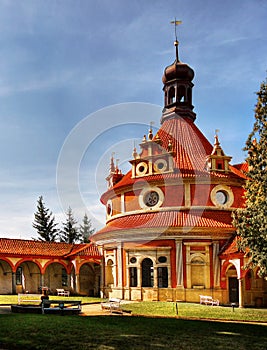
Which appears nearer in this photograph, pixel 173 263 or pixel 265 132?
pixel 265 132

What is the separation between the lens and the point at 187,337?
14.6 m

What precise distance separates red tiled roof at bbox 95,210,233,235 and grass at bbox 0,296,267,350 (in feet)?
34.0

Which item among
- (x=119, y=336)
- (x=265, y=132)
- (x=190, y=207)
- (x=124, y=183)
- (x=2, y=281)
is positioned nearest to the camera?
(x=119, y=336)

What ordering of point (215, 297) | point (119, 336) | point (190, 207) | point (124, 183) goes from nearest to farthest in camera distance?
1. point (119, 336)
2. point (215, 297)
3. point (190, 207)
4. point (124, 183)

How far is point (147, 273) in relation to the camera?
3134 centimetres

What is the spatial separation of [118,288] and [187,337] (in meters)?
18.2

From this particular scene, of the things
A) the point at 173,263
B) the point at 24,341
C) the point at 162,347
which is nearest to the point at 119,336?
the point at 162,347

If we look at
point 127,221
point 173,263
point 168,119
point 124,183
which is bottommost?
point 173,263

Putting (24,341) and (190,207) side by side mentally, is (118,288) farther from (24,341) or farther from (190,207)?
(24,341)

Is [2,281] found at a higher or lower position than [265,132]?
lower

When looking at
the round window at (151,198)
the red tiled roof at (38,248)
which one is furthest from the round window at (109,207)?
the round window at (151,198)

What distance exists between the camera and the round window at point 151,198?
3308 centimetres

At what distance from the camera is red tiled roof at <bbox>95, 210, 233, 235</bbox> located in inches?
1207

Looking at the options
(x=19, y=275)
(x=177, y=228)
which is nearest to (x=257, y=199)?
(x=177, y=228)
